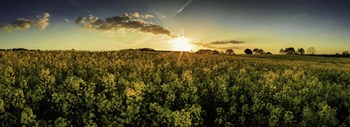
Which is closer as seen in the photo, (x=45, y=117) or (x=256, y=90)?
(x=45, y=117)

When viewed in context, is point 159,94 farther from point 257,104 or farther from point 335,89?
point 335,89

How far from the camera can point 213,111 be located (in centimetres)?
1144

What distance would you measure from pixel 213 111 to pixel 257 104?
1402mm

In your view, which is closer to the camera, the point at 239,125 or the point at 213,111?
the point at 239,125

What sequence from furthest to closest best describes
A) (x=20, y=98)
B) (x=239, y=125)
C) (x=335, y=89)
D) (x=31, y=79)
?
1. (x=335, y=89)
2. (x=31, y=79)
3. (x=239, y=125)
4. (x=20, y=98)

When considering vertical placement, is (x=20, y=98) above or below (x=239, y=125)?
above

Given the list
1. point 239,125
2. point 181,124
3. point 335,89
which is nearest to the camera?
point 181,124

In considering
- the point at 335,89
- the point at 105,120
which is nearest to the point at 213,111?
the point at 105,120

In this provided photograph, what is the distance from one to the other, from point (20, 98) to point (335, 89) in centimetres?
1228

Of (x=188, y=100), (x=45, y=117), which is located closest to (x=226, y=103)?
(x=188, y=100)

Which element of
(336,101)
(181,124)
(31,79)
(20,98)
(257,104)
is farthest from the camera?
(31,79)

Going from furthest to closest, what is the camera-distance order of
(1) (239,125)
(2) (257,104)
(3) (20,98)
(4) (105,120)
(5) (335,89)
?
(5) (335,89) < (2) (257,104) < (1) (239,125) < (3) (20,98) < (4) (105,120)

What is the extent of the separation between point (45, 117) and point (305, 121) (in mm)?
7214

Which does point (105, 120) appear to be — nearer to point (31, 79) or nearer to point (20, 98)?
point (20, 98)
